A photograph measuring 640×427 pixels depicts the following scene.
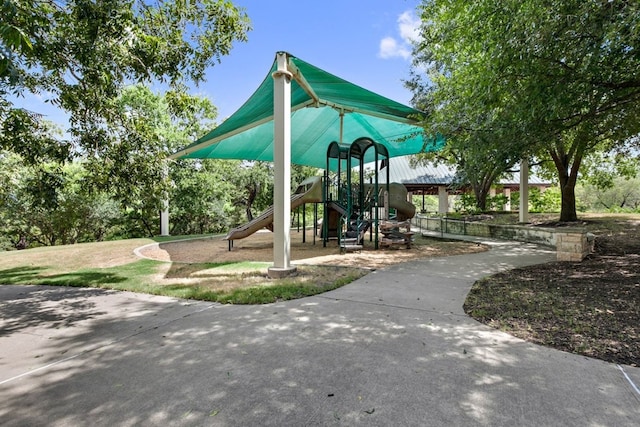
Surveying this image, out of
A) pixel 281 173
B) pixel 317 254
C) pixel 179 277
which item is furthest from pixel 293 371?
Result: pixel 317 254

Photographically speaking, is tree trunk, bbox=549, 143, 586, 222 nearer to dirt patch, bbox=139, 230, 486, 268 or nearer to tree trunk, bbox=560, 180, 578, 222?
tree trunk, bbox=560, 180, 578, 222

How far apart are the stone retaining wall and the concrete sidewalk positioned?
185 inches

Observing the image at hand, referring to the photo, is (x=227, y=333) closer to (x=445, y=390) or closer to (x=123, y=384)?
(x=123, y=384)

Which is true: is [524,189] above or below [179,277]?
above

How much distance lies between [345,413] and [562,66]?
19.2 feet

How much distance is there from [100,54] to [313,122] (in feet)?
28.1

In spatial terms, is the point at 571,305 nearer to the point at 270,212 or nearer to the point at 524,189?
the point at 270,212

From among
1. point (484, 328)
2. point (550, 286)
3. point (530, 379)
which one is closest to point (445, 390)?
point (530, 379)

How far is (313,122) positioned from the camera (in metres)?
12.1

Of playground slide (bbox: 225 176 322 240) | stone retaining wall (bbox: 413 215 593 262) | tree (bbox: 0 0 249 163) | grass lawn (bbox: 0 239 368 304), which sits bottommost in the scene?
grass lawn (bbox: 0 239 368 304)

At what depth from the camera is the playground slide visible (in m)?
10.3

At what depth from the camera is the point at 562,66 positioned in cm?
506

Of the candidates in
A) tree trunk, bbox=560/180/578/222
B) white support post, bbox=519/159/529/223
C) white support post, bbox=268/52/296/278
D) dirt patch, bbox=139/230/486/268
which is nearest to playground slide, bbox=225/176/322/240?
dirt patch, bbox=139/230/486/268

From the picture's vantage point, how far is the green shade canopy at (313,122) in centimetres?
727
